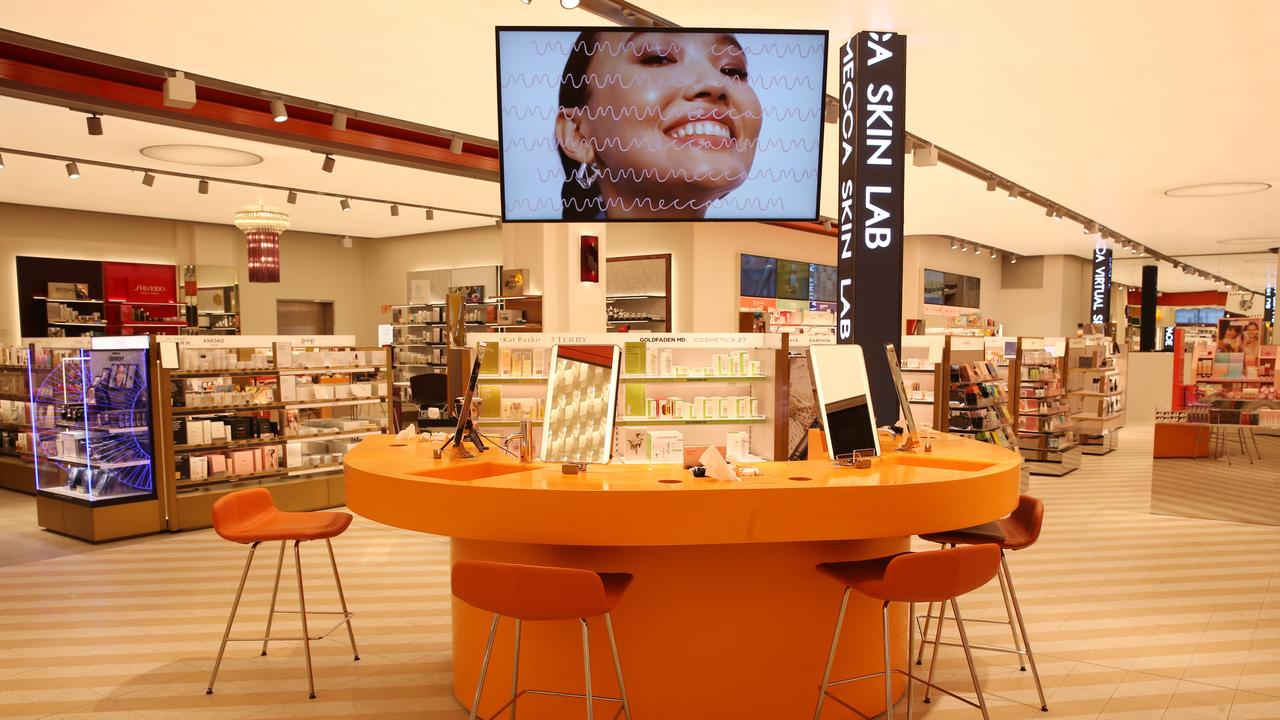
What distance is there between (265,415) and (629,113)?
5139 millimetres

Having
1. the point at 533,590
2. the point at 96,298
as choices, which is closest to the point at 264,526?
the point at 533,590

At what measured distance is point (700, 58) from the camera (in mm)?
3891

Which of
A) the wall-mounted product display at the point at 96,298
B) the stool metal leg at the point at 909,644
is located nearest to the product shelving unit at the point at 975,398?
the stool metal leg at the point at 909,644

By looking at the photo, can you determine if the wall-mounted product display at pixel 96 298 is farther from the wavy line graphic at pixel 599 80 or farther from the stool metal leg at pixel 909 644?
the stool metal leg at pixel 909 644

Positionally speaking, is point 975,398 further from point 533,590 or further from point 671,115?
point 533,590

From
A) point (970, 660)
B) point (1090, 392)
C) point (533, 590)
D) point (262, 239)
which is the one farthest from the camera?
point (1090, 392)

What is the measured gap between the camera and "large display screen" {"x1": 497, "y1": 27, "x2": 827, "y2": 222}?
12.7 feet

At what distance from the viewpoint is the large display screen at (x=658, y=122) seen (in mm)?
3873

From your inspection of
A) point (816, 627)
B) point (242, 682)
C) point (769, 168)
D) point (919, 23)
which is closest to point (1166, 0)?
point (919, 23)

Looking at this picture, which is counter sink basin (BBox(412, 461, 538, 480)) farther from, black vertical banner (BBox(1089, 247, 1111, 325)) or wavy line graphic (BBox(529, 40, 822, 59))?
black vertical banner (BBox(1089, 247, 1111, 325))

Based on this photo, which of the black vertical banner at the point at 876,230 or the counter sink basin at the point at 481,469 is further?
the black vertical banner at the point at 876,230

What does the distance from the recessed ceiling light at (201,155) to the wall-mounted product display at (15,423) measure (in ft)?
7.69

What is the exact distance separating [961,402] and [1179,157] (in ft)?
11.4

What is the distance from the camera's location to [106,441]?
660 cm
